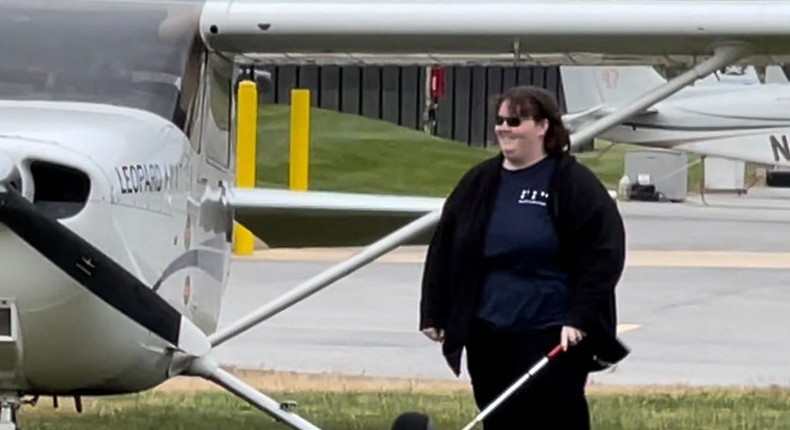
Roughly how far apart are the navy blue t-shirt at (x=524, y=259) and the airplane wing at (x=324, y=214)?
Answer: 2321mm

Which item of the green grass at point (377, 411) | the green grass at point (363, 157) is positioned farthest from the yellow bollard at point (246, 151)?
the green grass at point (377, 411)

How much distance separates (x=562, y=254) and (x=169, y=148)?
1.61 metres

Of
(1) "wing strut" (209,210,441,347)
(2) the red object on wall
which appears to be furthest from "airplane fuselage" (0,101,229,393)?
(2) the red object on wall

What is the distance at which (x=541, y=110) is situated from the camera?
611 centimetres

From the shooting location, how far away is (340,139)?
112 feet

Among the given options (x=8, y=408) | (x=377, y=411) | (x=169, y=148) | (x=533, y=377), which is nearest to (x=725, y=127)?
(x=377, y=411)

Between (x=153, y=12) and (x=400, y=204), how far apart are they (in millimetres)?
1930

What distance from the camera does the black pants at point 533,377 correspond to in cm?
610

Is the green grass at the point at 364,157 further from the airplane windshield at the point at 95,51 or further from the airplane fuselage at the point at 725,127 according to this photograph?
the airplane windshield at the point at 95,51

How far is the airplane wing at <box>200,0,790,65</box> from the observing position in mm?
7746

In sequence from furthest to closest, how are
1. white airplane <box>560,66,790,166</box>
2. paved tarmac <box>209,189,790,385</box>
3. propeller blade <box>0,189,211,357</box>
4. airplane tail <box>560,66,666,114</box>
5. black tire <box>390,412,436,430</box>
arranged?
airplane tail <box>560,66,666,114</box> → white airplane <box>560,66,790,166</box> → paved tarmac <box>209,189,790,385</box> → black tire <box>390,412,436,430</box> → propeller blade <box>0,189,211,357</box>

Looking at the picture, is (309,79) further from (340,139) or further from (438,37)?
(438,37)

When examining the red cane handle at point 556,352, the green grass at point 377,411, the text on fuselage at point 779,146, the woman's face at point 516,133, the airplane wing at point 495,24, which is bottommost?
the text on fuselage at point 779,146

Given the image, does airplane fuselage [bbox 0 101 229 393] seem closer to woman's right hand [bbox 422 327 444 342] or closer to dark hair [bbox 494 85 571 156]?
woman's right hand [bbox 422 327 444 342]
